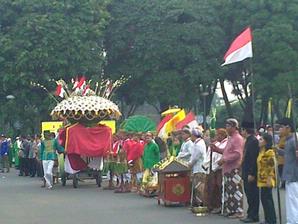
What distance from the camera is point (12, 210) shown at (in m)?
17.2

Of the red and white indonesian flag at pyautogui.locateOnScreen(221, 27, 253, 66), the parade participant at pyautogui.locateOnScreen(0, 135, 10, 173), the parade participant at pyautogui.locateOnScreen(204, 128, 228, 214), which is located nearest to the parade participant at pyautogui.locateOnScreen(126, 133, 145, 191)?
the parade participant at pyautogui.locateOnScreen(204, 128, 228, 214)

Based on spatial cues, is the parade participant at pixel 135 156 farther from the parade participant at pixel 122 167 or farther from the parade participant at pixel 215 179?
the parade participant at pixel 215 179

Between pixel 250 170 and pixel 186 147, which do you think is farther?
pixel 186 147

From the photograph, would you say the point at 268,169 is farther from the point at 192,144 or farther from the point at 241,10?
the point at 241,10

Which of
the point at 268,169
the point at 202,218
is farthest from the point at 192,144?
the point at 268,169

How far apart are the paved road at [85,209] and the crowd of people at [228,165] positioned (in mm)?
499

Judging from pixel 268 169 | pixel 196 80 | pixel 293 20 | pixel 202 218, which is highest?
pixel 293 20

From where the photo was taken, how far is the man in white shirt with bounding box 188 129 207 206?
16.0m

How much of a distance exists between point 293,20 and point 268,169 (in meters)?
35.0

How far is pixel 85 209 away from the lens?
1719 cm

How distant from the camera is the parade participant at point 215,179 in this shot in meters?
15.5

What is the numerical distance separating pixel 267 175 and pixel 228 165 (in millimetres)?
1647

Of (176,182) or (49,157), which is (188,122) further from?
(49,157)

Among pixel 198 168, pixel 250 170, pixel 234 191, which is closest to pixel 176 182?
pixel 198 168
